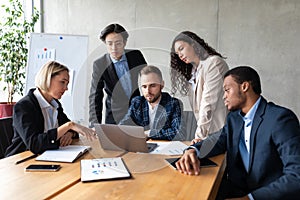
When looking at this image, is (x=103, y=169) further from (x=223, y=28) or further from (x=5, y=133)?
(x=223, y=28)

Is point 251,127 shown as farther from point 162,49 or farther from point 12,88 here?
point 12,88

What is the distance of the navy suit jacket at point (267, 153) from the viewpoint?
1361mm

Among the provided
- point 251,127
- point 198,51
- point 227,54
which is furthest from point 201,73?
point 227,54

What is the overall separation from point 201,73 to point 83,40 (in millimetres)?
1901

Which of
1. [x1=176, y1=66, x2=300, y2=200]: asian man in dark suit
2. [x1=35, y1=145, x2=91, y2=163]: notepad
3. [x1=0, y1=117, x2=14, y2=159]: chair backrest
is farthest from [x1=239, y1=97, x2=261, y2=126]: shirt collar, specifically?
[x1=0, y1=117, x2=14, y2=159]: chair backrest

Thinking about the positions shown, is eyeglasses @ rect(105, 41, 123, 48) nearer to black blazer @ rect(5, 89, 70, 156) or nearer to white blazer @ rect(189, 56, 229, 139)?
white blazer @ rect(189, 56, 229, 139)

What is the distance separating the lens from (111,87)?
109 inches

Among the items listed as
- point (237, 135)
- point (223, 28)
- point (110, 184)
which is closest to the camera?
point (110, 184)

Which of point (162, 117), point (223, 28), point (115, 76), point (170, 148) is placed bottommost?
point (170, 148)

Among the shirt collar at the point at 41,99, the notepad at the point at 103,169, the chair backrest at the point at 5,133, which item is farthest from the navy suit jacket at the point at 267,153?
the chair backrest at the point at 5,133

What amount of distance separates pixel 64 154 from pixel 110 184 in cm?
51

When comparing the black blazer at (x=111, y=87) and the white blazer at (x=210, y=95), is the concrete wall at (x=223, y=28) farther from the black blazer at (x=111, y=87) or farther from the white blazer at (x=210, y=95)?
the white blazer at (x=210, y=95)

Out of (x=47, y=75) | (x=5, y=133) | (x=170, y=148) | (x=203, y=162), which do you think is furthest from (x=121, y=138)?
(x=5, y=133)

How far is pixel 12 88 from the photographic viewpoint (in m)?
3.88
